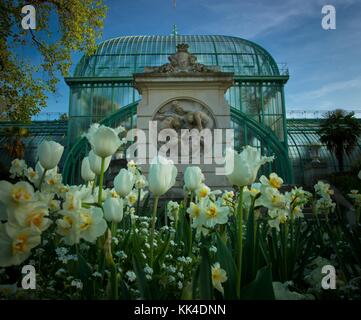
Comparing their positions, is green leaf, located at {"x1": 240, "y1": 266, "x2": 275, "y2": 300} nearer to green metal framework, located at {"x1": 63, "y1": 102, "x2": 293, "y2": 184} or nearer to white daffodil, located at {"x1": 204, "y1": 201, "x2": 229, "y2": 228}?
white daffodil, located at {"x1": 204, "y1": 201, "x2": 229, "y2": 228}

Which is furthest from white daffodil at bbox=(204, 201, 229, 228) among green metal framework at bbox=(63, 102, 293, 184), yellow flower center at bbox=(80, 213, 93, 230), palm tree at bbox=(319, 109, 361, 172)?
palm tree at bbox=(319, 109, 361, 172)

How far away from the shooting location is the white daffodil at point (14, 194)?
0.76 m

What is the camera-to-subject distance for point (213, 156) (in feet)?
19.9

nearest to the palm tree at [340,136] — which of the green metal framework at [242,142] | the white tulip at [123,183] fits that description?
the green metal framework at [242,142]

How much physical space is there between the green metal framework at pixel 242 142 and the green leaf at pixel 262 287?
8577mm

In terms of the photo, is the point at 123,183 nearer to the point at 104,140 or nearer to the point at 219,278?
the point at 104,140

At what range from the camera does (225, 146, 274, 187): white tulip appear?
1.13m

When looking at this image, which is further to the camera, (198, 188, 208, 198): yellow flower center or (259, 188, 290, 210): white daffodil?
(198, 188, 208, 198): yellow flower center

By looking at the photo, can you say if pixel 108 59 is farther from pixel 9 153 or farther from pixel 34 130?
pixel 9 153

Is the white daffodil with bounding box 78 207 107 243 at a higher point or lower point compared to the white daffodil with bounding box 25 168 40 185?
lower

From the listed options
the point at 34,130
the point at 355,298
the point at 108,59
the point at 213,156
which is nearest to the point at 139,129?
the point at 213,156

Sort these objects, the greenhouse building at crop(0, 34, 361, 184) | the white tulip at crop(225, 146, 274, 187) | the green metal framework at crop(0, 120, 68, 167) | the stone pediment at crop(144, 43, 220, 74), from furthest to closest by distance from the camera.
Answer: the greenhouse building at crop(0, 34, 361, 184)
the stone pediment at crop(144, 43, 220, 74)
the green metal framework at crop(0, 120, 68, 167)
the white tulip at crop(225, 146, 274, 187)

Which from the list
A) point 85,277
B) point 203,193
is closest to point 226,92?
point 203,193

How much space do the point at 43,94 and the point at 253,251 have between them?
1.89m
